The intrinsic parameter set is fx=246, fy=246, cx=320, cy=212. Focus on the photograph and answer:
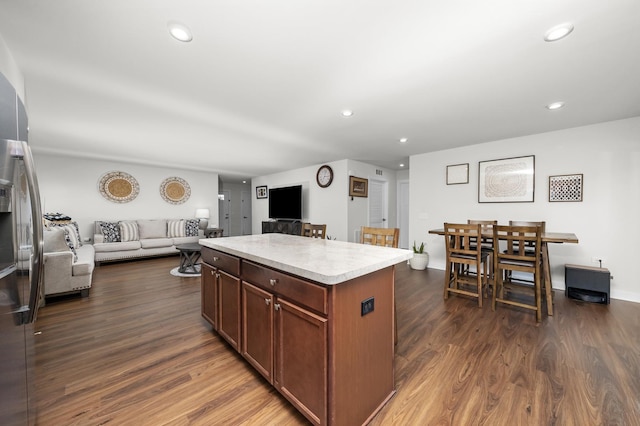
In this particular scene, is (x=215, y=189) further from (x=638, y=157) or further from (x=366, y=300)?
(x=638, y=157)

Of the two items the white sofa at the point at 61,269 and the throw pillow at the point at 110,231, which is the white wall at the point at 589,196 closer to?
the white sofa at the point at 61,269

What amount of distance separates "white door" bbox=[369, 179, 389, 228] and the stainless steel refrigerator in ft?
19.1

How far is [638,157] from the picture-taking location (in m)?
3.04

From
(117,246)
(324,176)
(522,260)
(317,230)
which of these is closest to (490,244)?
(522,260)

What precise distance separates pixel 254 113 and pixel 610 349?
4.03 m

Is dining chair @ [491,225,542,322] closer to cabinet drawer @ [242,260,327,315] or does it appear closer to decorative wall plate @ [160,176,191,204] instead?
cabinet drawer @ [242,260,327,315]

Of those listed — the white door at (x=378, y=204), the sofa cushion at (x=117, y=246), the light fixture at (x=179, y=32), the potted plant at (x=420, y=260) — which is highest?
the light fixture at (x=179, y=32)

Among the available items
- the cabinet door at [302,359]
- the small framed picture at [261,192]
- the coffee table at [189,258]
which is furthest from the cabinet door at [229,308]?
the small framed picture at [261,192]

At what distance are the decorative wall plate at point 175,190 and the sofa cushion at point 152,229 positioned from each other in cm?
84

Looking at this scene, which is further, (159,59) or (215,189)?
(215,189)

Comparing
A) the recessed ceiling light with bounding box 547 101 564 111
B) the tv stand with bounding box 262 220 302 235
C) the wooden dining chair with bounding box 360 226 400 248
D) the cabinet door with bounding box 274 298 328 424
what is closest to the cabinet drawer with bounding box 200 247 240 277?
the cabinet door with bounding box 274 298 328 424

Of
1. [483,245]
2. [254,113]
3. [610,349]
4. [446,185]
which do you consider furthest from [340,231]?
[610,349]

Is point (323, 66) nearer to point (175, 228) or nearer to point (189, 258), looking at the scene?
point (189, 258)

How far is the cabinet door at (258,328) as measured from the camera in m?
1.53
